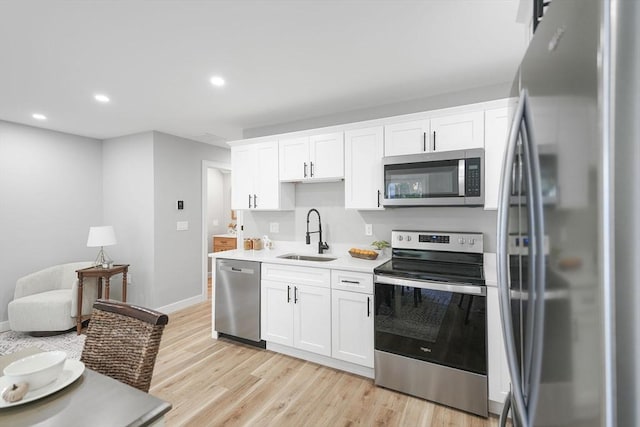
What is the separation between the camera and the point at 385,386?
96.7 inches

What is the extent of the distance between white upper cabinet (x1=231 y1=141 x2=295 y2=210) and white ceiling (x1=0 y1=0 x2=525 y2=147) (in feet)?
1.44

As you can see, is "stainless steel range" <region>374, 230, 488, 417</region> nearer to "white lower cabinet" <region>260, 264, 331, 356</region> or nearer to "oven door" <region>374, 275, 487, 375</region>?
"oven door" <region>374, 275, 487, 375</region>

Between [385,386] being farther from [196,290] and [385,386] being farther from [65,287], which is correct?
[65,287]

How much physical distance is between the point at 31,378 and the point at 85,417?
25 cm

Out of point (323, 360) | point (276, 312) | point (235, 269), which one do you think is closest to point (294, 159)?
point (235, 269)

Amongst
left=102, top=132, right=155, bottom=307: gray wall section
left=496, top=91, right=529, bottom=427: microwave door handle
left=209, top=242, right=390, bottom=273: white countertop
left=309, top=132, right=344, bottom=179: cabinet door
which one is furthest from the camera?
left=102, top=132, right=155, bottom=307: gray wall section

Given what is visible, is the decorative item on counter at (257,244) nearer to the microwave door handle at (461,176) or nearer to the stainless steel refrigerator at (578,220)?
the microwave door handle at (461,176)

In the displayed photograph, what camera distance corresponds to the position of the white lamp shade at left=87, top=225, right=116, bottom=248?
376 centimetres

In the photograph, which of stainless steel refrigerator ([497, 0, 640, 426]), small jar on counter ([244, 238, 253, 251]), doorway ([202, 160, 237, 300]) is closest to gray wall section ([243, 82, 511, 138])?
small jar on counter ([244, 238, 253, 251])

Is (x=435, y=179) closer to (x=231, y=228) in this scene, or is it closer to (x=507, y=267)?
(x=507, y=267)

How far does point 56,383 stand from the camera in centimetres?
104

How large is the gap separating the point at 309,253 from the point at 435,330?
163 centimetres

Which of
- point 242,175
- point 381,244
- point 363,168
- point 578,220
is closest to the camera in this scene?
point 578,220

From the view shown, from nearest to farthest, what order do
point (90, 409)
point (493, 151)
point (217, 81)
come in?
point (90, 409), point (493, 151), point (217, 81)
